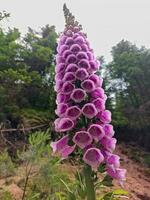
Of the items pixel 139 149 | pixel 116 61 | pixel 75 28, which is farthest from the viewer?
pixel 116 61

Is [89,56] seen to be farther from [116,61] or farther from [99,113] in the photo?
[116,61]

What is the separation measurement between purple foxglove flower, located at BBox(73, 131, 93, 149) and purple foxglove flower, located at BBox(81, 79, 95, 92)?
0.25 meters

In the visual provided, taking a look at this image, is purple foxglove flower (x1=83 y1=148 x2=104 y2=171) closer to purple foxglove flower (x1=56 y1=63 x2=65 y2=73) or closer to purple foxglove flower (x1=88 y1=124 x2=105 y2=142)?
purple foxglove flower (x1=88 y1=124 x2=105 y2=142)

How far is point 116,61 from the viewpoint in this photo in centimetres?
1848

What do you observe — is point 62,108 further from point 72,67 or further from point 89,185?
point 89,185

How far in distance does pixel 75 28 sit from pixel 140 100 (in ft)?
50.0

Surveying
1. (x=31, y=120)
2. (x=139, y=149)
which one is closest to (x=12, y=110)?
(x=31, y=120)

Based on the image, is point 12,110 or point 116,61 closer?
point 12,110

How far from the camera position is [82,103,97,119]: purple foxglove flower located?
2.51 meters

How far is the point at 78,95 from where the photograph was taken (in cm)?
256

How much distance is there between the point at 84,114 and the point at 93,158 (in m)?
0.25

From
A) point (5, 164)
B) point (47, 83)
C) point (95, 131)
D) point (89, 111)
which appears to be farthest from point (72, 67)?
point (47, 83)

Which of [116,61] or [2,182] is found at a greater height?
[116,61]

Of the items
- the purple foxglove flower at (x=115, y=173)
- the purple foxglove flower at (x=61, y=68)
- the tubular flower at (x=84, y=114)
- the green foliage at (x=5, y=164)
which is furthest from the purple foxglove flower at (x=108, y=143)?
the green foliage at (x=5, y=164)
